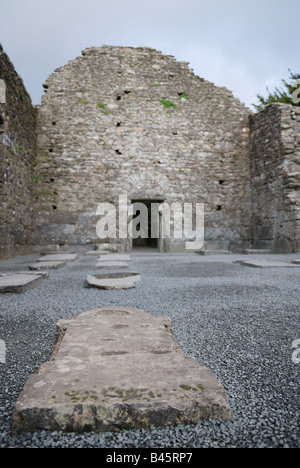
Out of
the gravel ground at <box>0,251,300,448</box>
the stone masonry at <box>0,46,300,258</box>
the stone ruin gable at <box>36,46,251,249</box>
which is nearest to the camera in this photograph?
the gravel ground at <box>0,251,300,448</box>

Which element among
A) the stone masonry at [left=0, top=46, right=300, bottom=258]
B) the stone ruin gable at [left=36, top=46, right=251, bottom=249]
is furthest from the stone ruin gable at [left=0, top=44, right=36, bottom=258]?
the stone ruin gable at [left=36, top=46, right=251, bottom=249]

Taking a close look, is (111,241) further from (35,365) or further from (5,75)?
(35,365)

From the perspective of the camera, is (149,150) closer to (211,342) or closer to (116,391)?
(211,342)

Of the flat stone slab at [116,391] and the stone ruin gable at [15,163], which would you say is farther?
the stone ruin gable at [15,163]

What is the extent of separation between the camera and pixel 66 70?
950 cm

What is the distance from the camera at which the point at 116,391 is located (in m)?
0.99

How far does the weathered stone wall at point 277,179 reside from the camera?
7.91 meters

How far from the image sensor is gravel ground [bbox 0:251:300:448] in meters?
0.88

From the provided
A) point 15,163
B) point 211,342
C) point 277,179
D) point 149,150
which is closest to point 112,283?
point 211,342

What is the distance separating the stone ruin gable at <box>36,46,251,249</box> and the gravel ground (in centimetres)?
568

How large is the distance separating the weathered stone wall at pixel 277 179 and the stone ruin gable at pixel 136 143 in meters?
0.61

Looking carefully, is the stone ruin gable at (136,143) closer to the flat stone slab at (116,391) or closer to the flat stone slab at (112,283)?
the flat stone slab at (112,283)

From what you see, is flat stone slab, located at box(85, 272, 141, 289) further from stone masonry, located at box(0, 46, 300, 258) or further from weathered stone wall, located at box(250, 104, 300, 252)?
weathered stone wall, located at box(250, 104, 300, 252)

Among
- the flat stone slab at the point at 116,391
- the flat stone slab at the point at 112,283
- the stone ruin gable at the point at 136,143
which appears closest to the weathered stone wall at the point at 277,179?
the stone ruin gable at the point at 136,143
